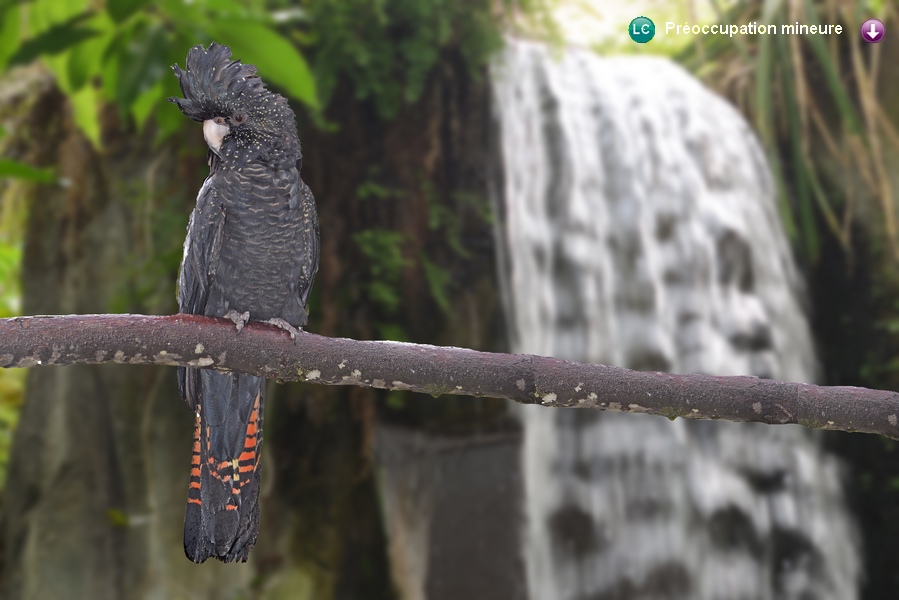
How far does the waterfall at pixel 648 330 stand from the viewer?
9.98 ft

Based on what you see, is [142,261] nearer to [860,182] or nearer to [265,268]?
[265,268]

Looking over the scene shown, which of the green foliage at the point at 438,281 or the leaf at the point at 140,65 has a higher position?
the leaf at the point at 140,65

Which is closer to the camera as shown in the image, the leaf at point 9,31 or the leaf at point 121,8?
the leaf at point 121,8

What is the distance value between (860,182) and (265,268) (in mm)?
3240

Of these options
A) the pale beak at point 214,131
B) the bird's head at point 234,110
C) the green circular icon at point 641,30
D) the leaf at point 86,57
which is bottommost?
the pale beak at point 214,131

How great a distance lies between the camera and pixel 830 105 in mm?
3875

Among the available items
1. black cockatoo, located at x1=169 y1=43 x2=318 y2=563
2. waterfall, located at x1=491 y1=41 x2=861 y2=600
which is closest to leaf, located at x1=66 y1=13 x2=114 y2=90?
black cockatoo, located at x1=169 y1=43 x2=318 y2=563

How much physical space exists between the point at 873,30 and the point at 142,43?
9.94ft

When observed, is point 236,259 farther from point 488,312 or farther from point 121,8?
point 488,312

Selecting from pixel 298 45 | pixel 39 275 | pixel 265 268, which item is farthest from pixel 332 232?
pixel 265 268

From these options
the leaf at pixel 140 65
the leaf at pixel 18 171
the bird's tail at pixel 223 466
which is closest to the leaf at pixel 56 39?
the leaf at pixel 140 65

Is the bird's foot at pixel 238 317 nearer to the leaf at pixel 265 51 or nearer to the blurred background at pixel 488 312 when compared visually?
the leaf at pixel 265 51

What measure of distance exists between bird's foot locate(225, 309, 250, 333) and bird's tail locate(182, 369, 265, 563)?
0.29 ft

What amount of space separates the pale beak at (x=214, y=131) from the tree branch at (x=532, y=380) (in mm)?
247
